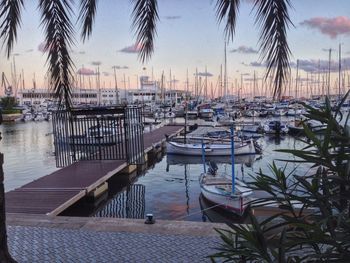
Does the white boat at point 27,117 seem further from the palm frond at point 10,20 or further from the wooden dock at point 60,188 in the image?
the palm frond at point 10,20

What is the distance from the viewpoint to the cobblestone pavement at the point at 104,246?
261 inches

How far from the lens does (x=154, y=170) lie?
25125 mm

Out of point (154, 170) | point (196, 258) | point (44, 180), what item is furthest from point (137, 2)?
point (154, 170)

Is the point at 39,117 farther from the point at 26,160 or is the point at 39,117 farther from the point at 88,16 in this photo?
the point at 88,16

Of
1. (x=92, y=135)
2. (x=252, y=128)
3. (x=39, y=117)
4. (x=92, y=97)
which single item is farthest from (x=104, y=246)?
(x=39, y=117)

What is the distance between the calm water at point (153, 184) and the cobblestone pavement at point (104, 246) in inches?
68.3

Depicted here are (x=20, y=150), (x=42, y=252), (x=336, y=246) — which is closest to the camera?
(x=336, y=246)

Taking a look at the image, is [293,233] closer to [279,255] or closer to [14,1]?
[279,255]

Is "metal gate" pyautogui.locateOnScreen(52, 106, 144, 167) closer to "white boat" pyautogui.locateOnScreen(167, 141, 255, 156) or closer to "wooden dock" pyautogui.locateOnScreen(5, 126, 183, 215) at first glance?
"wooden dock" pyautogui.locateOnScreen(5, 126, 183, 215)

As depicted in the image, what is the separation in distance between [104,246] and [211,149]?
21313mm

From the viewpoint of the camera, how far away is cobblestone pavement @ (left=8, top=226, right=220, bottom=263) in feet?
21.8

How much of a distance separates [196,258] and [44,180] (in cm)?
1096

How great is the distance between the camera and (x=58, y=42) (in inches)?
196

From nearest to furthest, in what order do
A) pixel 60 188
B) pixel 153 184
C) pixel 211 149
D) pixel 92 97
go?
pixel 60 188, pixel 153 184, pixel 211 149, pixel 92 97
